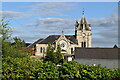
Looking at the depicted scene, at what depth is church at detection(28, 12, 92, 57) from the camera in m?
27.8

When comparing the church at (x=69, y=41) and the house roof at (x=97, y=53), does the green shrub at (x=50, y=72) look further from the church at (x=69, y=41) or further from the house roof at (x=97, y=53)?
the church at (x=69, y=41)

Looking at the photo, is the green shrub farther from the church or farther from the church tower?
the church tower

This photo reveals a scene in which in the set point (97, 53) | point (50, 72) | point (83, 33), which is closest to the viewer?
point (50, 72)

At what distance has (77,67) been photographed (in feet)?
17.9

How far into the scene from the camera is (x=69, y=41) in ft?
93.4

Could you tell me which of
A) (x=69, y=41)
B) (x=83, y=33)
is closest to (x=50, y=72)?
(x=69, y=41)

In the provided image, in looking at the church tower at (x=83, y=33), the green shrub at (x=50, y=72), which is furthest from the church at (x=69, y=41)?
the green shrub at (x=50, y=72)

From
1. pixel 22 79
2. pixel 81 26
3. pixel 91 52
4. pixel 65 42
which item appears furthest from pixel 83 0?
pixel 81 26

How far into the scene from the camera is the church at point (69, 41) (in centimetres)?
2785

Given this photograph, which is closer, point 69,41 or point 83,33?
point 69,41

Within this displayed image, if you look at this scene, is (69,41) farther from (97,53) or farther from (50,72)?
(50,72)

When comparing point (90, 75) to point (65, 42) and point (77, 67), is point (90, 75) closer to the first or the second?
point (77, 67)

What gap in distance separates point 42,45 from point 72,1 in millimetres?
25340

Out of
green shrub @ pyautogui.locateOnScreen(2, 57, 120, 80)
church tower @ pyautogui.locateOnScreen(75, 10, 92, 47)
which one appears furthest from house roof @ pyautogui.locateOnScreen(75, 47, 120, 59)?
church tower @ pyautogui.locateOnScreen(75, 10, 92, 47)
